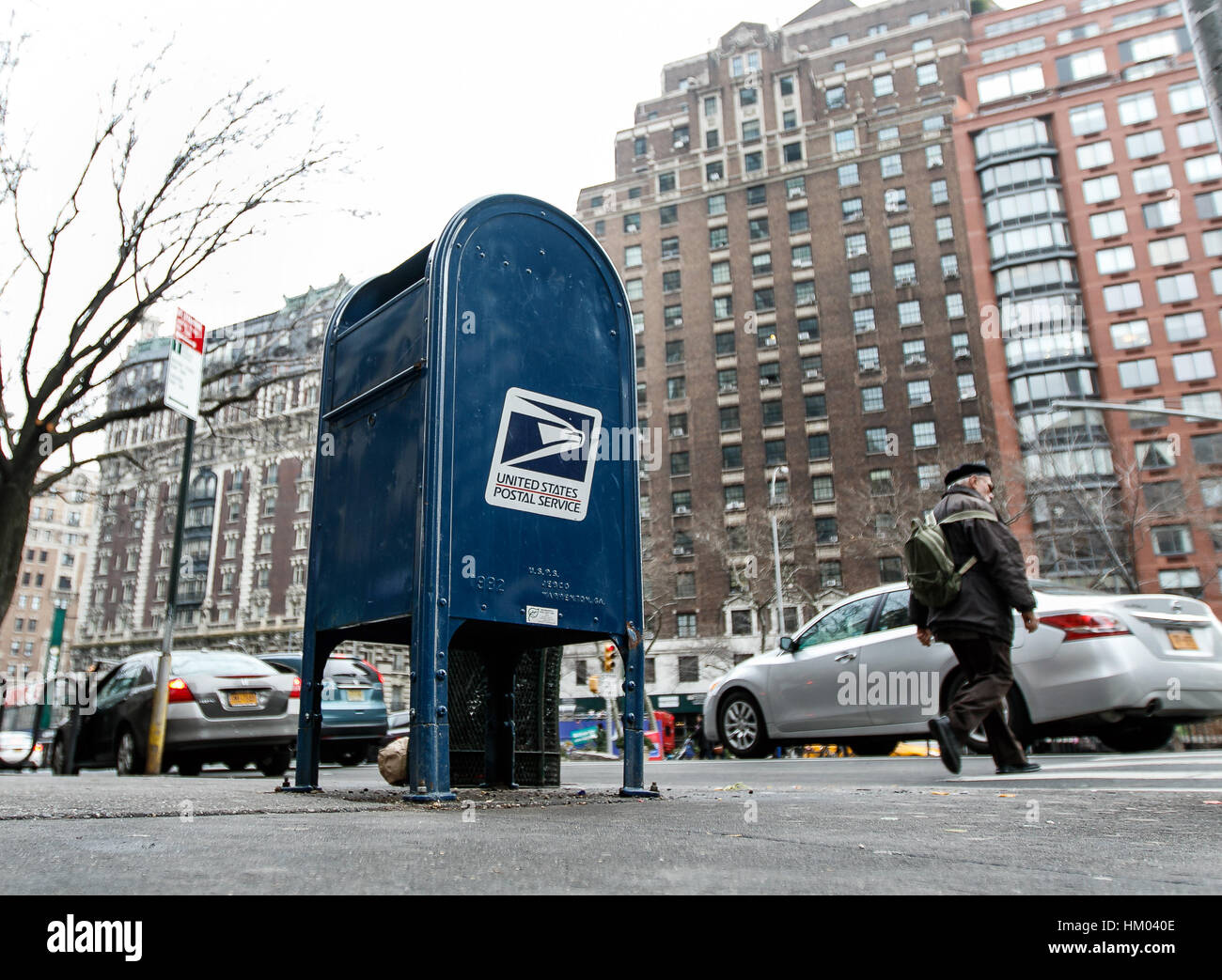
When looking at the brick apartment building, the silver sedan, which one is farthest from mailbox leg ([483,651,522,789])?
the brick apartment building

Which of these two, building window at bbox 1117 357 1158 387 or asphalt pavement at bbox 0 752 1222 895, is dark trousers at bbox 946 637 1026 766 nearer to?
asphalt pavement at bbox 0 752 1222 895

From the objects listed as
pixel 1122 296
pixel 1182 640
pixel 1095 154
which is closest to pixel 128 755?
pixel 1182 640

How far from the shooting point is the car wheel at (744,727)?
9.73 metres

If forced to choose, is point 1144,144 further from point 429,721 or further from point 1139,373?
point 429,721

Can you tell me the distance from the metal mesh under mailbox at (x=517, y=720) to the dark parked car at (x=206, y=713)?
5.24 meters

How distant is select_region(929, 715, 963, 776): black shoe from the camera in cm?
538

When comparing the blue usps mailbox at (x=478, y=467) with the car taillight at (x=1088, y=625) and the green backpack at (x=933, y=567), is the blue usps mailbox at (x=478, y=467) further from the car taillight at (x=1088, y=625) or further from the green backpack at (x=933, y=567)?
the car taillight at (x=1088, y=625)

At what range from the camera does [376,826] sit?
2.53m

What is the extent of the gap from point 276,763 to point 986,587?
806 cm

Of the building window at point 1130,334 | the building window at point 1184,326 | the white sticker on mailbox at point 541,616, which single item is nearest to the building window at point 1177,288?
the building window at point 1184,326

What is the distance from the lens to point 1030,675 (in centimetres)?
725

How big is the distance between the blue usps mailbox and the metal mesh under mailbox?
0.46 feet

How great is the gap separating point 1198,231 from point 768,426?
26.1m

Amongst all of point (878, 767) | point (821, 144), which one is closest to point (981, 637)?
point (878, 767)
